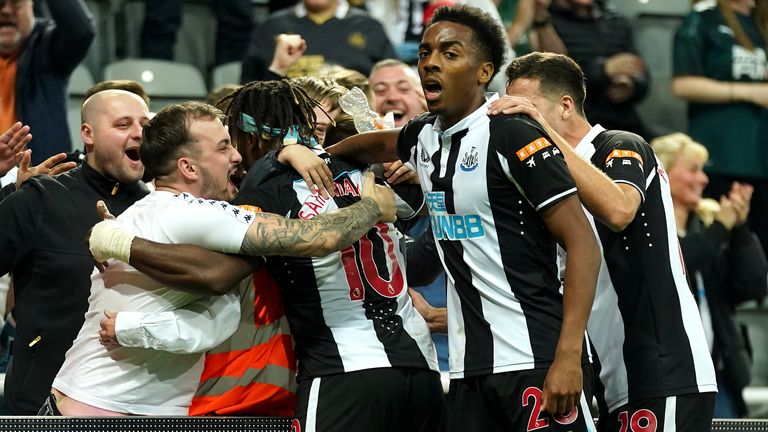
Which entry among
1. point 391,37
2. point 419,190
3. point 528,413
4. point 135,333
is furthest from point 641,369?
point 391,37

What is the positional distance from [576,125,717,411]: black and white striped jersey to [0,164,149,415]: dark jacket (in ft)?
6.37

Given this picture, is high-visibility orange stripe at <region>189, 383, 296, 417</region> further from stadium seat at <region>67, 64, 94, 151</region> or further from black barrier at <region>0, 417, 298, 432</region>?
stadium seat at <region>67, 64, 94, 151</region>

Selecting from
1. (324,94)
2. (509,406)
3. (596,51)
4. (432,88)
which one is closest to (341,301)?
(509,406)

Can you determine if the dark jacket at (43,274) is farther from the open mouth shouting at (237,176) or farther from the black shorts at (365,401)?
the black shorts at (365,401)

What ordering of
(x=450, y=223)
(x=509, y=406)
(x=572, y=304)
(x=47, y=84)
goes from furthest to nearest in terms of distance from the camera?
(x=47, y=84), (x=450, y=223), (x=509, y=406), (x=572, y=304)

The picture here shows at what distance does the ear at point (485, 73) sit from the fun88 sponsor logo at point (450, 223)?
15.4 inches

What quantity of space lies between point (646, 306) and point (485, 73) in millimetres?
969

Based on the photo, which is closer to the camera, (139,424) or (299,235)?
(299,235)

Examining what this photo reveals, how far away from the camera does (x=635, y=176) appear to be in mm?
4035

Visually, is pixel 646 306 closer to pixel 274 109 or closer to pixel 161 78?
pixel 274 109

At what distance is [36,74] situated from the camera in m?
6.65

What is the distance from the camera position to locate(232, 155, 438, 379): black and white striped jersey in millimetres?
3949

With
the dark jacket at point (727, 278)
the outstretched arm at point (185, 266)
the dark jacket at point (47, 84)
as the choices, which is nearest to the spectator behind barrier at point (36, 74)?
the dark jacket at point (47, 84)

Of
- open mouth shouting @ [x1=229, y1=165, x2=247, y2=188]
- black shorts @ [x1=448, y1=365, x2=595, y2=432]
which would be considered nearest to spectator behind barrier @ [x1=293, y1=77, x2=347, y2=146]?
open mouth shouting @ [x1=229, y1=165, x2=247, y2=188]
